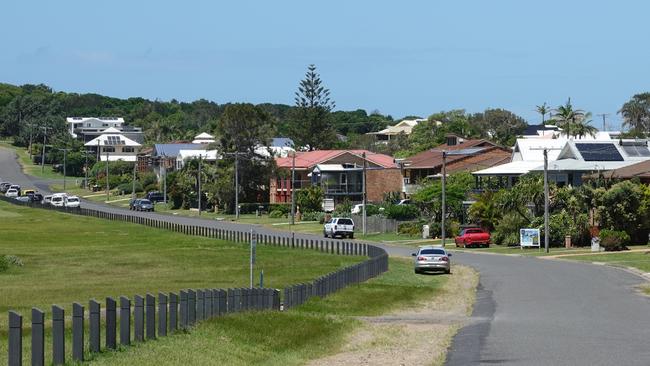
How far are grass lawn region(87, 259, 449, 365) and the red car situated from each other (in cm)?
4659

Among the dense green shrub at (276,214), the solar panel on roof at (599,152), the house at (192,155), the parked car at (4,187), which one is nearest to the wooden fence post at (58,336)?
the solar panel on roof at (599,152)

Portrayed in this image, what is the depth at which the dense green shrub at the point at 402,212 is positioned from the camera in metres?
114

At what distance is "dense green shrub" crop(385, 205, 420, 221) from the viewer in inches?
4503

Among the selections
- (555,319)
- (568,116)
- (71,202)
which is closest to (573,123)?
(568,116)

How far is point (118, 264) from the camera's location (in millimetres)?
68250

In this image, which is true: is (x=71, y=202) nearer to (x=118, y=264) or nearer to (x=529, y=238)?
(x=529, y=238)

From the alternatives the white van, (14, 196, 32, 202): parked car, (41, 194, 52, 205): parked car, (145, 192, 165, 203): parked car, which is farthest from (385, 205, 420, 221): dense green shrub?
(14, 196, 32, 202): parked car

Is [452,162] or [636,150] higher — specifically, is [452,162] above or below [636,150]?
above

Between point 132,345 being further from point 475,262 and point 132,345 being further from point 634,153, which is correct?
point 634,153

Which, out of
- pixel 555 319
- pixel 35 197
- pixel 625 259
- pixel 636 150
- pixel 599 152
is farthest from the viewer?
pixel 35 197

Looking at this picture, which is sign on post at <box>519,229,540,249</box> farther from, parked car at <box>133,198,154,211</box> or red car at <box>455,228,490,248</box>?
parked car at <box>133,198,154,211</box>

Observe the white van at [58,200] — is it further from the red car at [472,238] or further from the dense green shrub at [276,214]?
the red car at [472,238]

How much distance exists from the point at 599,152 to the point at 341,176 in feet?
150

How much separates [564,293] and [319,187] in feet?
300
